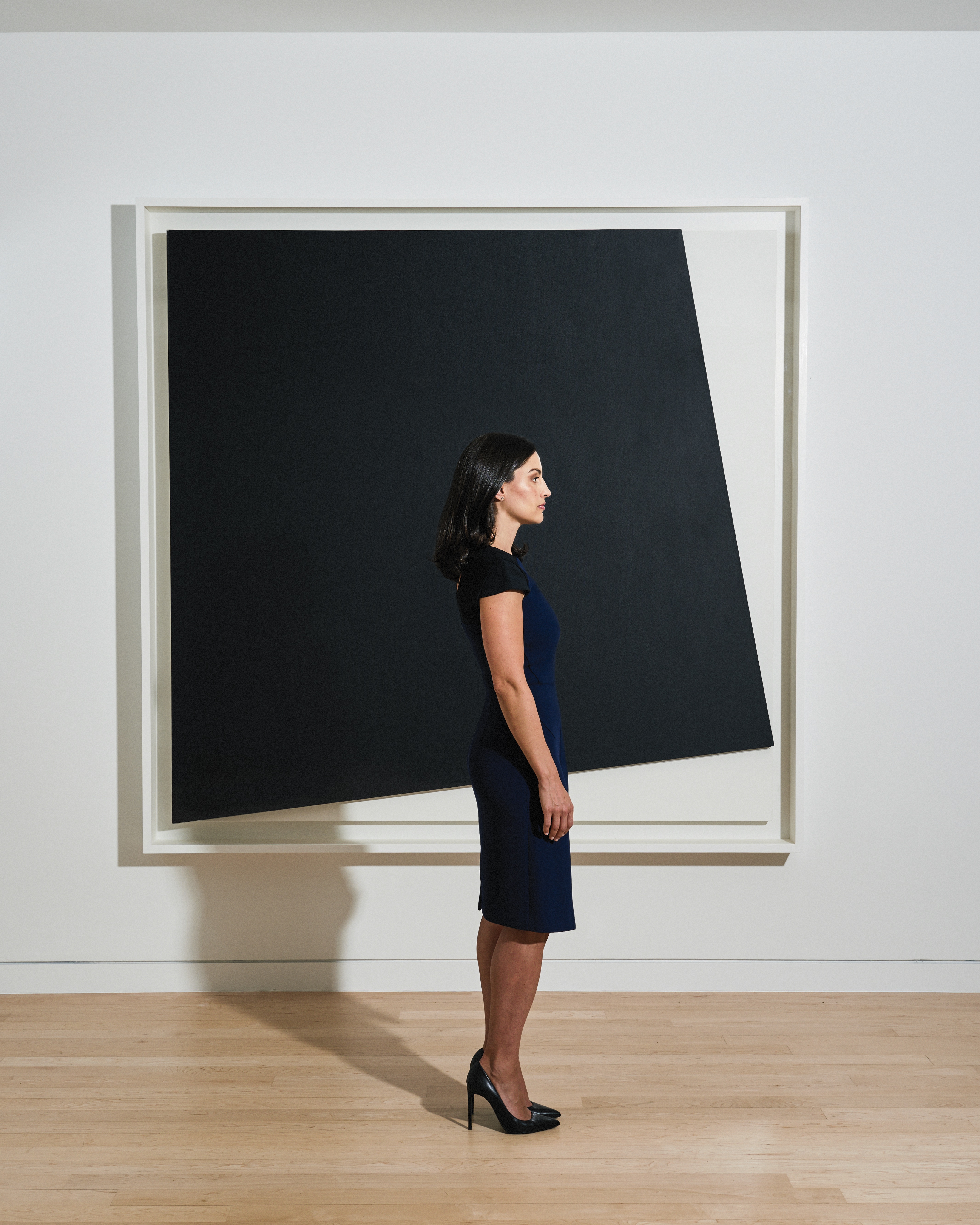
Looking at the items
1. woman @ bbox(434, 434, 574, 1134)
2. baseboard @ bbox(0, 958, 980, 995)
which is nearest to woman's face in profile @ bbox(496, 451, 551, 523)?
woman @ bbox(434, 434, 574, 1134)

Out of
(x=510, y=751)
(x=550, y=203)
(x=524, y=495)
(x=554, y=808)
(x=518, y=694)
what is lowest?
(x=554, y=808)

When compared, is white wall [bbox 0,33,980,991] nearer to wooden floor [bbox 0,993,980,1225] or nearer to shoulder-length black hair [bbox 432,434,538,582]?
wooden floor [bbox 0,993,980,1225]

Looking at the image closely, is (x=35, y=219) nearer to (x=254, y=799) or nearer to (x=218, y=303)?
(x=218, y=303)

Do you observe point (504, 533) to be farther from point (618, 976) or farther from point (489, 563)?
point (618, 976)

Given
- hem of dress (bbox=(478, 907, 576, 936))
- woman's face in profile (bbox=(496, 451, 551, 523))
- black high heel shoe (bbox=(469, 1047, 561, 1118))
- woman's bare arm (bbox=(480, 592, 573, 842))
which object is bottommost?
black high heel shoe (bbox=(469, 1047, 561, 1118))

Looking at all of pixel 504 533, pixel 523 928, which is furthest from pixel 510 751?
pixel 504 533

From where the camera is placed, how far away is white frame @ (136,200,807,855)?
283cm

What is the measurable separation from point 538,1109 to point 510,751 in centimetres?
90

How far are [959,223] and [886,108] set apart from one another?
1.42ft

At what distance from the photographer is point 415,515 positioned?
114 inches

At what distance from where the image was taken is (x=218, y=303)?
287cm

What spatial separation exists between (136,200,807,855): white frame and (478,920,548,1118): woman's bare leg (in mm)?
772

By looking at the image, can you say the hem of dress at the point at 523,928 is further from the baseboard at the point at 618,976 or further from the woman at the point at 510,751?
the baseboard at the point at 618,976

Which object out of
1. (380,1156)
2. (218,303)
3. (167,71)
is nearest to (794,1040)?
(380,1156)
